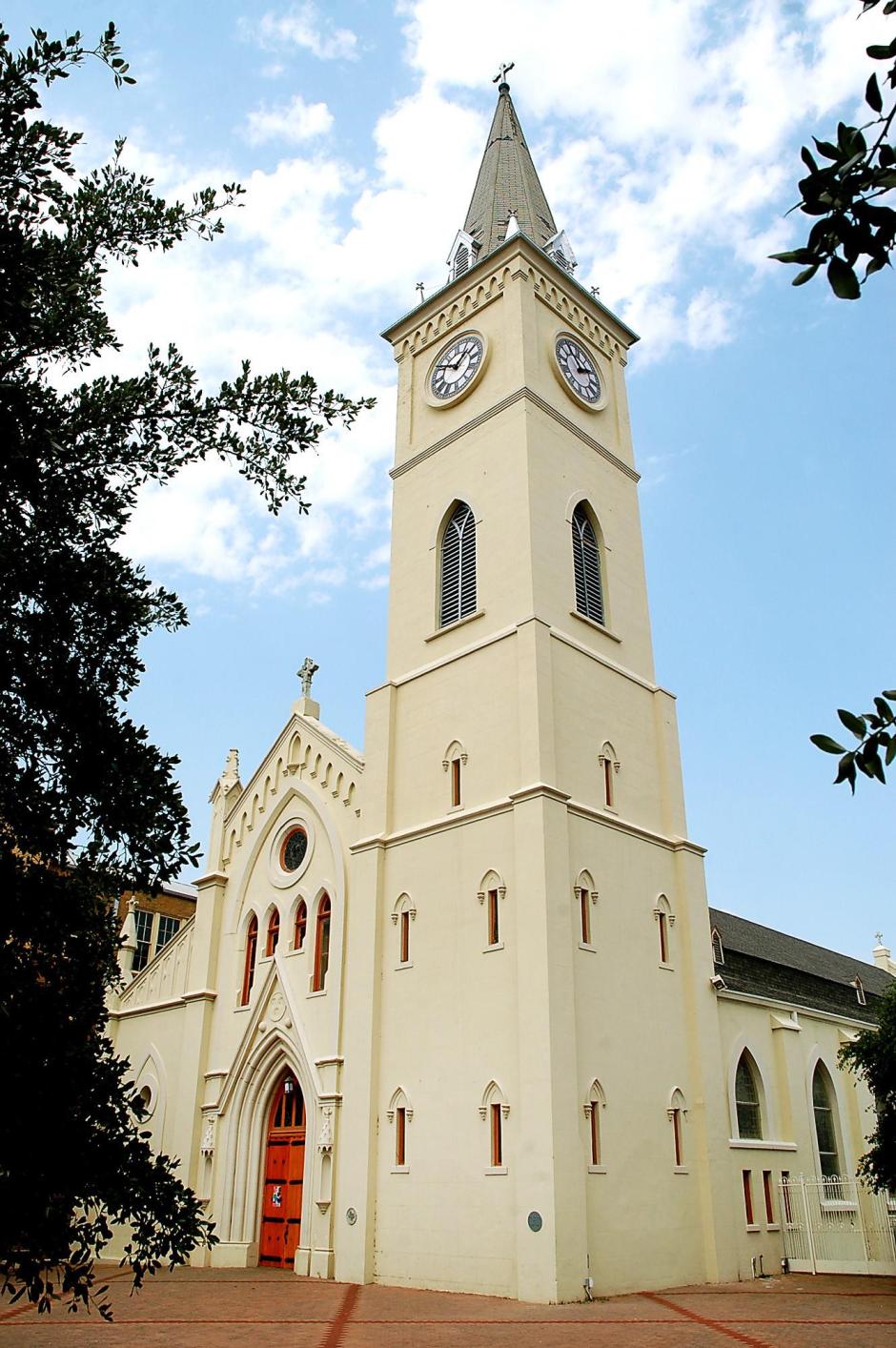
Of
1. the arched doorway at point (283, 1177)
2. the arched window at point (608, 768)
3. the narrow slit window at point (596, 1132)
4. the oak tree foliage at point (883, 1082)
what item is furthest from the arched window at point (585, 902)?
the arched doorway at point (283, 1177)

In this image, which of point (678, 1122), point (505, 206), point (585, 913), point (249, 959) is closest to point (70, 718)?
point (585, 913)

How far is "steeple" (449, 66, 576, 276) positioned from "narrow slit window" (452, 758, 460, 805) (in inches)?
570

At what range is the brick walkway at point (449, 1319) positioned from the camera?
13.2 metres

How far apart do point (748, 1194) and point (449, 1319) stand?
939 cm

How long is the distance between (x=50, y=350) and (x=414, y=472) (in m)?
19.8

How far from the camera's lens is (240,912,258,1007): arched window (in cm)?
2584

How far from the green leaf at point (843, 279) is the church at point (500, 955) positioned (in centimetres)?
1625

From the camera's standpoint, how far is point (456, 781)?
2256cm

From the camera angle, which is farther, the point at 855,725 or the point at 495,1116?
the point at 495,1116

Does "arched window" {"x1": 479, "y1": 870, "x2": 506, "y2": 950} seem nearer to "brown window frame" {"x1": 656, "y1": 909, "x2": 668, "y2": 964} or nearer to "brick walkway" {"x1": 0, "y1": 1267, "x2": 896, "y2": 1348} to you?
"brown window frame" {"x1": 656, "y1": 909, "x2": 668, "y2": 964}

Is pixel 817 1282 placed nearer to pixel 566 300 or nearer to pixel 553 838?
pixel 553 838

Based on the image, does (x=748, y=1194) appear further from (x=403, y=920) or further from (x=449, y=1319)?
(x=449, y=1319)

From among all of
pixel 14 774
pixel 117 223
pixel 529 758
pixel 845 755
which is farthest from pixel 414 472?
pixel 845 755

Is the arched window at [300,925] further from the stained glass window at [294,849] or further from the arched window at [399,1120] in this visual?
the arched window at [399,1120]
